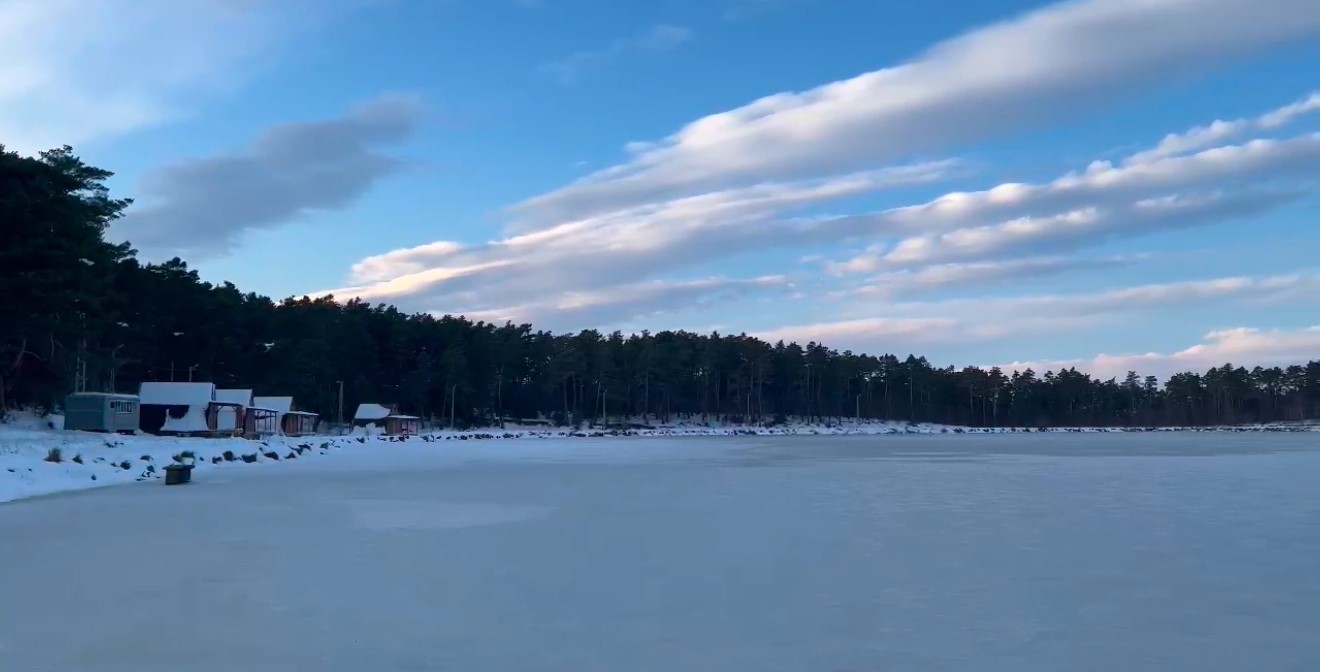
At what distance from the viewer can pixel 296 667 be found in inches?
214

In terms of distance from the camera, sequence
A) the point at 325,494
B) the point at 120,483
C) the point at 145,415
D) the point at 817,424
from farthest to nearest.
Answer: the point at 817,424 → the point at 145,415 → the point at 120,483 → the point at 325,494

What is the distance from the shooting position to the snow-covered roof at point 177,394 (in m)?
45.4

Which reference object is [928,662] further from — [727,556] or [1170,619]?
[727,556]

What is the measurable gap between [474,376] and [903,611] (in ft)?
254

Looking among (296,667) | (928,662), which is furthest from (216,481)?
(928,662)

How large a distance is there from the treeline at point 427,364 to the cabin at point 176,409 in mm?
3016

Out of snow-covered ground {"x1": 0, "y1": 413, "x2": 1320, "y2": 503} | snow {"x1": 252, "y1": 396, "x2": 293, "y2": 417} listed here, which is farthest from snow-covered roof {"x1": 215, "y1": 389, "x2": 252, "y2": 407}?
snow-covered ground {"x1": 0, "y1": 413, "x2": 1320, "y2": 503}

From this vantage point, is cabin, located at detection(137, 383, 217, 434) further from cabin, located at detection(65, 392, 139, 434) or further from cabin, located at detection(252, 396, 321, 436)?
cabin, located at detection(252, 396, 321, 436)

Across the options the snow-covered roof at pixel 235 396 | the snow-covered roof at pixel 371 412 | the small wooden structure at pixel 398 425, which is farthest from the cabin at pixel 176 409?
the snow-covered roof at pixel 371 412

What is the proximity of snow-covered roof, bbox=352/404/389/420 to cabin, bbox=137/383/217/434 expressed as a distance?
24591 mm

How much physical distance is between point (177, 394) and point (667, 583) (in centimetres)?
4371

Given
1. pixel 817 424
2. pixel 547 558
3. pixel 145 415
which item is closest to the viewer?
pixel 547 558

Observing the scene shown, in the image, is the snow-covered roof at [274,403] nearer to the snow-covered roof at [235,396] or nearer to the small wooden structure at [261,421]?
the small wooden structure at [261,421]

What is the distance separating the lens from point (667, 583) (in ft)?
26.7
